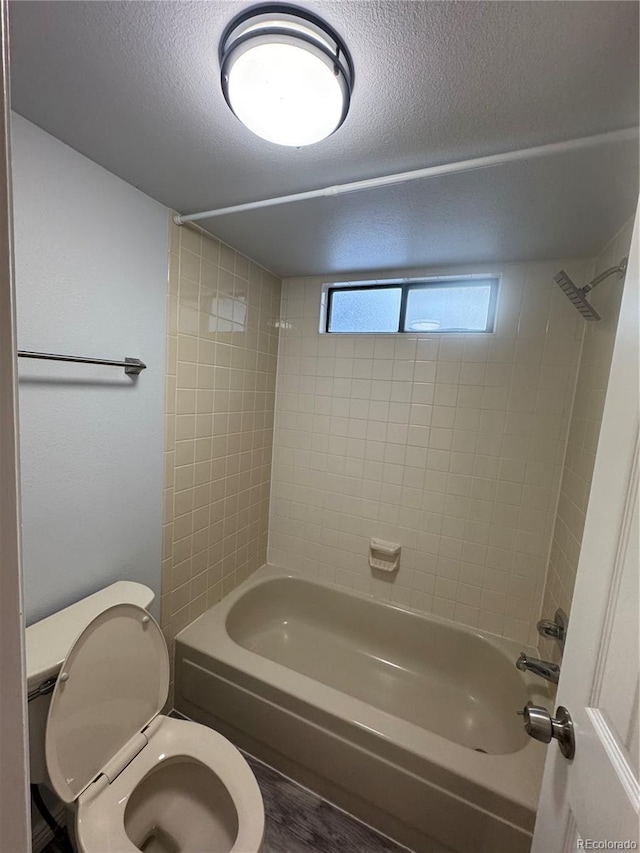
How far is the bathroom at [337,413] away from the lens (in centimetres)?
60

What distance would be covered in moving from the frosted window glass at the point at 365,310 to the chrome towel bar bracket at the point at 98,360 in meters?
1.18

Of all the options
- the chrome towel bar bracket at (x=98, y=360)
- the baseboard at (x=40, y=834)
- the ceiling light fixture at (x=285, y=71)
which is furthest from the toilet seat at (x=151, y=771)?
the ceiling light fixture at (x=285, y=71)

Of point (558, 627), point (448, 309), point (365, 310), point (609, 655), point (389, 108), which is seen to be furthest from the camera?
point (365, 310)

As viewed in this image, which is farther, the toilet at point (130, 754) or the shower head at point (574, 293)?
the shower head at point (574, 293)

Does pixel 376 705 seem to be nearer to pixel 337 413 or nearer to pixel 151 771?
pixel 151 771

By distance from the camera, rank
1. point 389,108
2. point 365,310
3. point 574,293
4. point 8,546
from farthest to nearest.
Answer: point 365,310
point 574,293
point 389,108
point 8,546

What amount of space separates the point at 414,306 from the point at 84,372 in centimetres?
159

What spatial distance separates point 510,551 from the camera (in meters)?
1.68

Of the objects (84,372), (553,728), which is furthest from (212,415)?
(553,728)

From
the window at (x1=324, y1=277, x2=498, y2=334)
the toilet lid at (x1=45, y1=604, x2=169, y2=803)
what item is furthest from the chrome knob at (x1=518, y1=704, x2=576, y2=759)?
the window at (x1=324, y1=277, x2=498, y2=334)

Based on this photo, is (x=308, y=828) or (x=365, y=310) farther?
(x=365, y=310)

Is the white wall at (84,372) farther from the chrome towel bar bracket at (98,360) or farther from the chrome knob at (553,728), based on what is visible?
the chrome knob at (553,728)

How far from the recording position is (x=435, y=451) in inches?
71.4

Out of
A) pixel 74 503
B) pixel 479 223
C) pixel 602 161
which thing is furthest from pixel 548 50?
pixel 74 503
